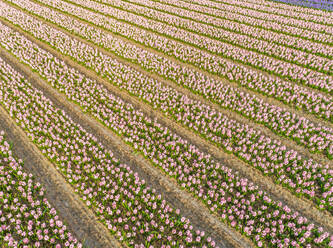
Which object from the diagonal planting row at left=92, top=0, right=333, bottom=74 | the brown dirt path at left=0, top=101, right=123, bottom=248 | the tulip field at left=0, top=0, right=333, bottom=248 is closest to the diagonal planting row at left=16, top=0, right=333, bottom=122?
the tulip field at left=0, top=0, right=333, bottom=248

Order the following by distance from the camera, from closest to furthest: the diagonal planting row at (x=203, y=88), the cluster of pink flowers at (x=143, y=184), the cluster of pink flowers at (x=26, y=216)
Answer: the cluster of pink flowers at (x=26, y=216) < the cluster of pink flowers at (x=143, y=184) < the diagonal planting row at (x=203, y=88)

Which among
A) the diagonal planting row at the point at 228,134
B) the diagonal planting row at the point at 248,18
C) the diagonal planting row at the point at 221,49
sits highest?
the diagonal planting row at the point at 248,18

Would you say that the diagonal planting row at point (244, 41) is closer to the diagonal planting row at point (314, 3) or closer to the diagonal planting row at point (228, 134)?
the diagonal planting row at point (228, 134)

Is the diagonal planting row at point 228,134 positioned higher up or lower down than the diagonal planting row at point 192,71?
lower down

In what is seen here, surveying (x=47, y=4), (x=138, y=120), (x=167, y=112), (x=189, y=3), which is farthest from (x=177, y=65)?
(x=47, y=4)

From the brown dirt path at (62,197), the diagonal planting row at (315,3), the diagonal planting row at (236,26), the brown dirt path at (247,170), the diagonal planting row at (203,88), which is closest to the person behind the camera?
the brown dirt path at (62,197)

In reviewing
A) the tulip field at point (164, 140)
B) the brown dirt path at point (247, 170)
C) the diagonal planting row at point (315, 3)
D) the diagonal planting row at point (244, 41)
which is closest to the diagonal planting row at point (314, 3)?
the diagonal planting row at point (315, 3)

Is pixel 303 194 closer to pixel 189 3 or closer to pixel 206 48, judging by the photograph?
pixel 206 48
